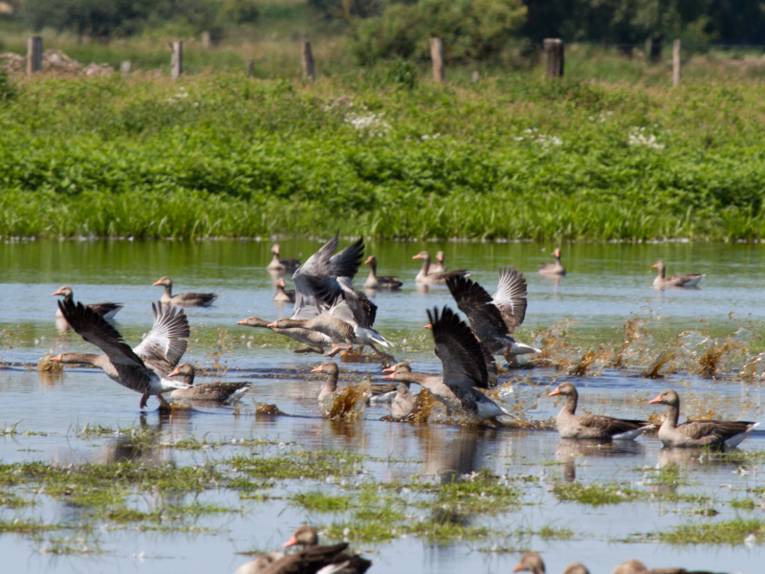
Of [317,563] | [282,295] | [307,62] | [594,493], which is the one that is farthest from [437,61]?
[317,563]

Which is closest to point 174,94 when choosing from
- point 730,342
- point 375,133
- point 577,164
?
point 375,133

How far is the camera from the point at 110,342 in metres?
14.4

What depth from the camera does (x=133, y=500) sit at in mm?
10812

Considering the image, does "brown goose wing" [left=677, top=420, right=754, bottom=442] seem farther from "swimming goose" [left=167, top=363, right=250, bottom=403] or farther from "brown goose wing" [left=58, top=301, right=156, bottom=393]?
"brown goose wing" [left=58, top=301, right=156, bottom=393]

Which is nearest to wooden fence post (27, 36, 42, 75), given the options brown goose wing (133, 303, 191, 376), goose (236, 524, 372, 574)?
brown goose wing (133, 303, 191, 376)

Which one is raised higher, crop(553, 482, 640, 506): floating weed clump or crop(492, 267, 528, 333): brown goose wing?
crop(492, 267, 528, 333): brown goose wing

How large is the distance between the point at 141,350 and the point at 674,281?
1200 centimetres

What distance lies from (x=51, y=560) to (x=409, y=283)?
17969 mm

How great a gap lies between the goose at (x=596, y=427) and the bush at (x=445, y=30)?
45756mm

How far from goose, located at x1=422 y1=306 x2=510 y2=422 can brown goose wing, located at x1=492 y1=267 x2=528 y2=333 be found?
12.8 feet

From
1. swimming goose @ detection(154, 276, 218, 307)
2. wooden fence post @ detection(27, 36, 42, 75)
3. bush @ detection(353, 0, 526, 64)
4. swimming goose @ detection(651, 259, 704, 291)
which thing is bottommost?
swimming goose @ detection(154, 276, 218, 307)

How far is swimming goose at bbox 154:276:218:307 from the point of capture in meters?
22.4

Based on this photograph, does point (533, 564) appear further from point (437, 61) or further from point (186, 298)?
point (437, 61)

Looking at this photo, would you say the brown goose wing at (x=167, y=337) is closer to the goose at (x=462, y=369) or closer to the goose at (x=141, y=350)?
the goose at (x=141, y=350)
